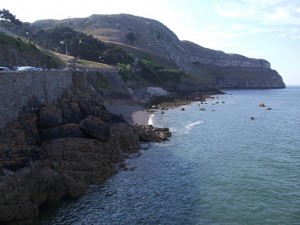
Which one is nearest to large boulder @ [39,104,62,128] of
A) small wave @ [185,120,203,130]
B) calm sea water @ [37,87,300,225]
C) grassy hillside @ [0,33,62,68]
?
calm sea water @ [37,87,300,225]

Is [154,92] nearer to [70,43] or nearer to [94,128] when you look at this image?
[70,43]

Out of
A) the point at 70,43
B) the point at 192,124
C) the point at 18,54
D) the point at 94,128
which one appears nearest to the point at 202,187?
the point at 94,128

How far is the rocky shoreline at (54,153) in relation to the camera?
25573 mm

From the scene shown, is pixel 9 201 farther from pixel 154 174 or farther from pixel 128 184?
pixel 154 174

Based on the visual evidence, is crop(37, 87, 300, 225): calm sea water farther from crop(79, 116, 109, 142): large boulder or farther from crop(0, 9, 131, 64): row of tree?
crop(0, 9, 131, 64): row of tree

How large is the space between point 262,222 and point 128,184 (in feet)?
40.5

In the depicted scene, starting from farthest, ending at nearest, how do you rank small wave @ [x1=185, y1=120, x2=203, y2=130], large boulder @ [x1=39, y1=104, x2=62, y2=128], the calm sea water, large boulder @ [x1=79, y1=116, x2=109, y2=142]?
1. small wave @ [x1=185, y1=120, x2=203, y2=130]
2. large boulder @ [x1=79, y1=116, x2=109, y2=142]
3. large boulder @ [x1=39, y1=104, x2=62, y2=128]
4. the calm sea water

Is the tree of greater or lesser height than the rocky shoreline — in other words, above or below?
above

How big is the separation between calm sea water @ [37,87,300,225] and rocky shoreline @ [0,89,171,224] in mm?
1486

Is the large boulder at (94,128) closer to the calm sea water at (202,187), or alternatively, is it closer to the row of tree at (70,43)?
the calm sea water at (202,187)

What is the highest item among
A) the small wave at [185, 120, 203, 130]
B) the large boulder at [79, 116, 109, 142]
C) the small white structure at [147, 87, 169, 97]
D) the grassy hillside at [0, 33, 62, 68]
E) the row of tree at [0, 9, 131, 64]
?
the row of tree at [0, 9, 131, 64]

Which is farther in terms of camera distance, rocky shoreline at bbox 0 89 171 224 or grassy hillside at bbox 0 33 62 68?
grassy hillside at bbox 0 33 62 68

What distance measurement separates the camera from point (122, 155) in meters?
41.3

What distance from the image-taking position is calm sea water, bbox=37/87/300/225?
2609 cm
